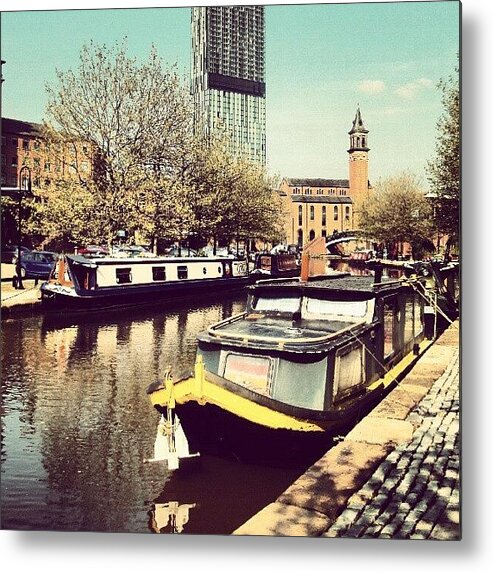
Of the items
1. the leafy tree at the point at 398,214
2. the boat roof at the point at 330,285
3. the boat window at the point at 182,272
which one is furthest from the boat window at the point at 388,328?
the boat window at the point at 182,272

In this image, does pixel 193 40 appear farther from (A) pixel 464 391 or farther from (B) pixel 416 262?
(A) pixel 464 391

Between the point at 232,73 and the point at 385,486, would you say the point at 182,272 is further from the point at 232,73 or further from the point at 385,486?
the point at 385,486

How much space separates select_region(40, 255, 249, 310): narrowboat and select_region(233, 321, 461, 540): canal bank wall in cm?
200

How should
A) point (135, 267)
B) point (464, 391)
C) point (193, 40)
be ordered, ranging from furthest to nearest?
1. point (135, 267)
2. point (193, 40)
3. point (464, 391)

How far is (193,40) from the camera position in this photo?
6082mm

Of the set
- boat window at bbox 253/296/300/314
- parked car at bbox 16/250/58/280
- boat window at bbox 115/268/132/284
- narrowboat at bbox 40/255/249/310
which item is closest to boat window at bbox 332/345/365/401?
boat window at bbox 253/296/300/314

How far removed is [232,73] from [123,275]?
7.42ft

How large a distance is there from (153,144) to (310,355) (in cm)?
259

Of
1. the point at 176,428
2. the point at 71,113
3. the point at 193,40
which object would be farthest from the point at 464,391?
the point at 71,113

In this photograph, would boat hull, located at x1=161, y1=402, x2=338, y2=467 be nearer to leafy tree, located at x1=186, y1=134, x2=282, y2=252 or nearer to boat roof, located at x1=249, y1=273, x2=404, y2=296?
boat roof, located at x1=249, y1=273, x2=404, y2=296

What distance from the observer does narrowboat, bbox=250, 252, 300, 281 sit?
6.18 meters

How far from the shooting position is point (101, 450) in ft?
18.4

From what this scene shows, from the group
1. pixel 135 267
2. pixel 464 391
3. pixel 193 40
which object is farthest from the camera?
pixel 135 267

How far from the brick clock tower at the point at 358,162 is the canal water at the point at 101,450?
144cm
